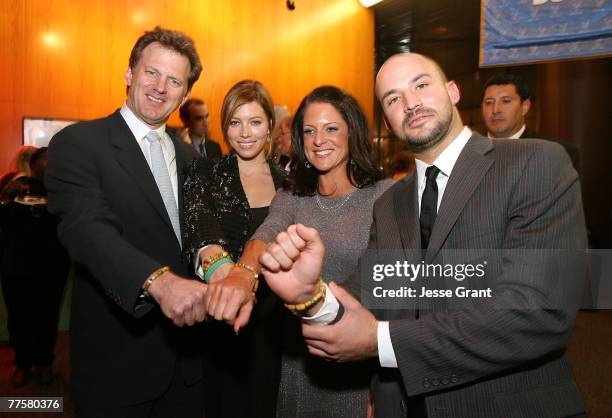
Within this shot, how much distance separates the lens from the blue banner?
355 centimetres

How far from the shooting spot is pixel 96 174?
5.14 feet

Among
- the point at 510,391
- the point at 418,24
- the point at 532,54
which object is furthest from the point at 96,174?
the point at 418,24

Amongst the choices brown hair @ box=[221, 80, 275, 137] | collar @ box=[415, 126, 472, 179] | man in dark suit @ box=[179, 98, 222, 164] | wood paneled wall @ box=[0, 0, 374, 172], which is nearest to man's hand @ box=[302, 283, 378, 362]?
collar @ box=[415, 126, 472, 179]

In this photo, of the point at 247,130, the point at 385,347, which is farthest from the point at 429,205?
the point at 247,130

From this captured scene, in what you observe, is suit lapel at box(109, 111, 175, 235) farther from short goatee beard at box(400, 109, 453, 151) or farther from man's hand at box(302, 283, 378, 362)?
short goatee beard at box(400, 109, 453, 151)

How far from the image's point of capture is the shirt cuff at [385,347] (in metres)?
1.16

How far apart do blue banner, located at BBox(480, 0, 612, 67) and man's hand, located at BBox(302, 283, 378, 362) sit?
11.5ft

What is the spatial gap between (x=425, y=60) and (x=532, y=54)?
114 inches

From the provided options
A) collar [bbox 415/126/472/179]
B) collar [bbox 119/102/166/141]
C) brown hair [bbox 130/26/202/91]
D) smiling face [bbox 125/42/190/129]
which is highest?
brown hair [bbox 130/26/202/91]

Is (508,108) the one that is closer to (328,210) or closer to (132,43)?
(328,210)

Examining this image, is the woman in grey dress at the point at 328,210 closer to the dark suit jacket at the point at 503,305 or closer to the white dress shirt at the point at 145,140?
the white dress shirt at the point at 145,140

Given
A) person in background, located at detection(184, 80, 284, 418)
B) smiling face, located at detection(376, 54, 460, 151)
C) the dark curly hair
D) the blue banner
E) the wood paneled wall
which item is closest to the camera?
smiling face, located at detection(376, 54, 460, 151)

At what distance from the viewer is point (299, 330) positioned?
205 centimetres

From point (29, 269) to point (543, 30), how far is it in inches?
183
